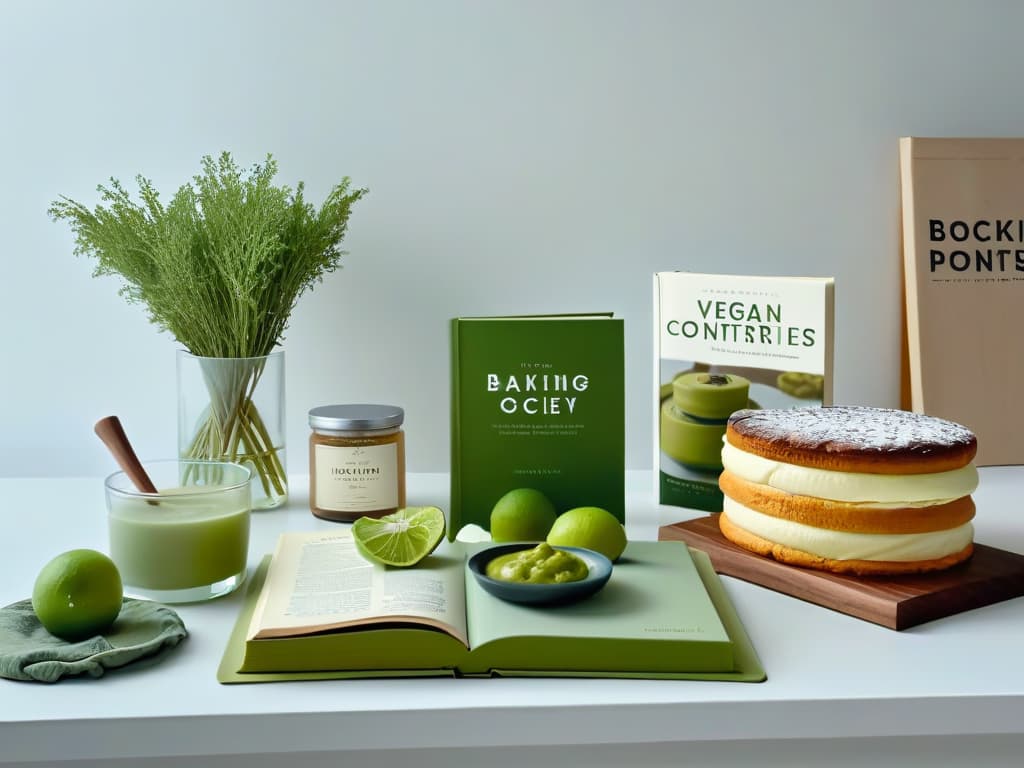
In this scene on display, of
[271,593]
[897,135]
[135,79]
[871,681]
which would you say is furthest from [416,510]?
[897,135]

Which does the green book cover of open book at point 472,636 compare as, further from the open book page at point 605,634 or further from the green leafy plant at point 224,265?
the green leafy plant at point 224,265

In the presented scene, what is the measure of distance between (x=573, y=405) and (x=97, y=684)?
61 cm

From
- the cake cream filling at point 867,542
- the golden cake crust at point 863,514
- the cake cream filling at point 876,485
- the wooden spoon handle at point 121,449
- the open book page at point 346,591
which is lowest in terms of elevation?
the open book page at point 346,591

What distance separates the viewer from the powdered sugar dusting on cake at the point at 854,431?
993 millimetres

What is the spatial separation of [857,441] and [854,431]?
52 millimetres

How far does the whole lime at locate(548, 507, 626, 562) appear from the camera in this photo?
3.43 ft

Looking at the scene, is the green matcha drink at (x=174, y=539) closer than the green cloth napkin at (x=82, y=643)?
No

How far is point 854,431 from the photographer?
106 cm

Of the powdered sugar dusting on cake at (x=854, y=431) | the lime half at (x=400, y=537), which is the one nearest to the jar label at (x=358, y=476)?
the lime half at (x=400, y=537)

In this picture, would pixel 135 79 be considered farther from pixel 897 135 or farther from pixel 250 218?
pixel 897 135

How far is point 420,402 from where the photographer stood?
1600 mm

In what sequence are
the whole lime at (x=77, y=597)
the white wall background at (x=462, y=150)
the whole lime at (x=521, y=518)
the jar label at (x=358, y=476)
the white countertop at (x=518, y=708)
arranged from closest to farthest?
the white countertop at (x=518, y=708)
the whole lime at (x=77, y=597)
the whole lime at (x=521, y=518)
the jar label at (x=358, y=476)
the white wall background at (x=462, y=150)

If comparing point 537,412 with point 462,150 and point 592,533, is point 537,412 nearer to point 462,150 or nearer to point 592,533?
point 592,533

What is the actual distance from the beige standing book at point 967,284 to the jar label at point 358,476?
800 mm
